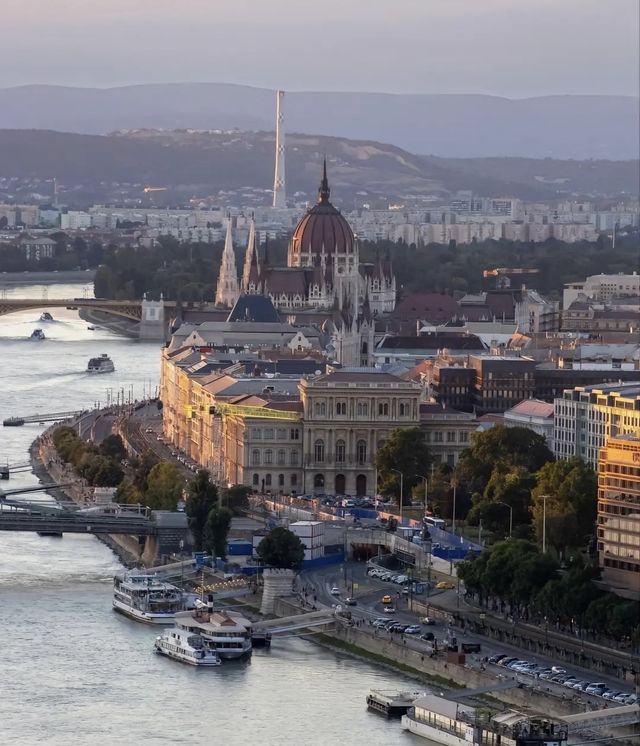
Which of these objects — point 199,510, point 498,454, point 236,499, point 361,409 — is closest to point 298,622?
point 199,510

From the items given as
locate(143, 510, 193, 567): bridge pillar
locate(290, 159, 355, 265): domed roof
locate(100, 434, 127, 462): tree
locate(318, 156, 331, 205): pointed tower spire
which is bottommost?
locate(143, 510, 193, 567): bridge pillar

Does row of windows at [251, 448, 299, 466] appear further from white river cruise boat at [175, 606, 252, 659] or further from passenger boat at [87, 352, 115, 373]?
passenger boat at [87, 352, 115, 373]

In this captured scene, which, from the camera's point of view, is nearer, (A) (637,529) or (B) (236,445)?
(A) (637,529)

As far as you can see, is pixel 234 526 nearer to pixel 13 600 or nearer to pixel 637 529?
pixel 13 600

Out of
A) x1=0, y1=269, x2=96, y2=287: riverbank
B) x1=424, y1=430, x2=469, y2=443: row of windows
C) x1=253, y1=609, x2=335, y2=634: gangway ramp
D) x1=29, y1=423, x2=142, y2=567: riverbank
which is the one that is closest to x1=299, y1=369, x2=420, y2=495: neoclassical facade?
x1=424, y1=430, x2=469, y2=443: row of windows

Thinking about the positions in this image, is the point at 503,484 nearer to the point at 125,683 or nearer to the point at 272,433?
the point at 272,433

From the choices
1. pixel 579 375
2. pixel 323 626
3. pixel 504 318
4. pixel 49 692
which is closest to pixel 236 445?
pixel 579 375
